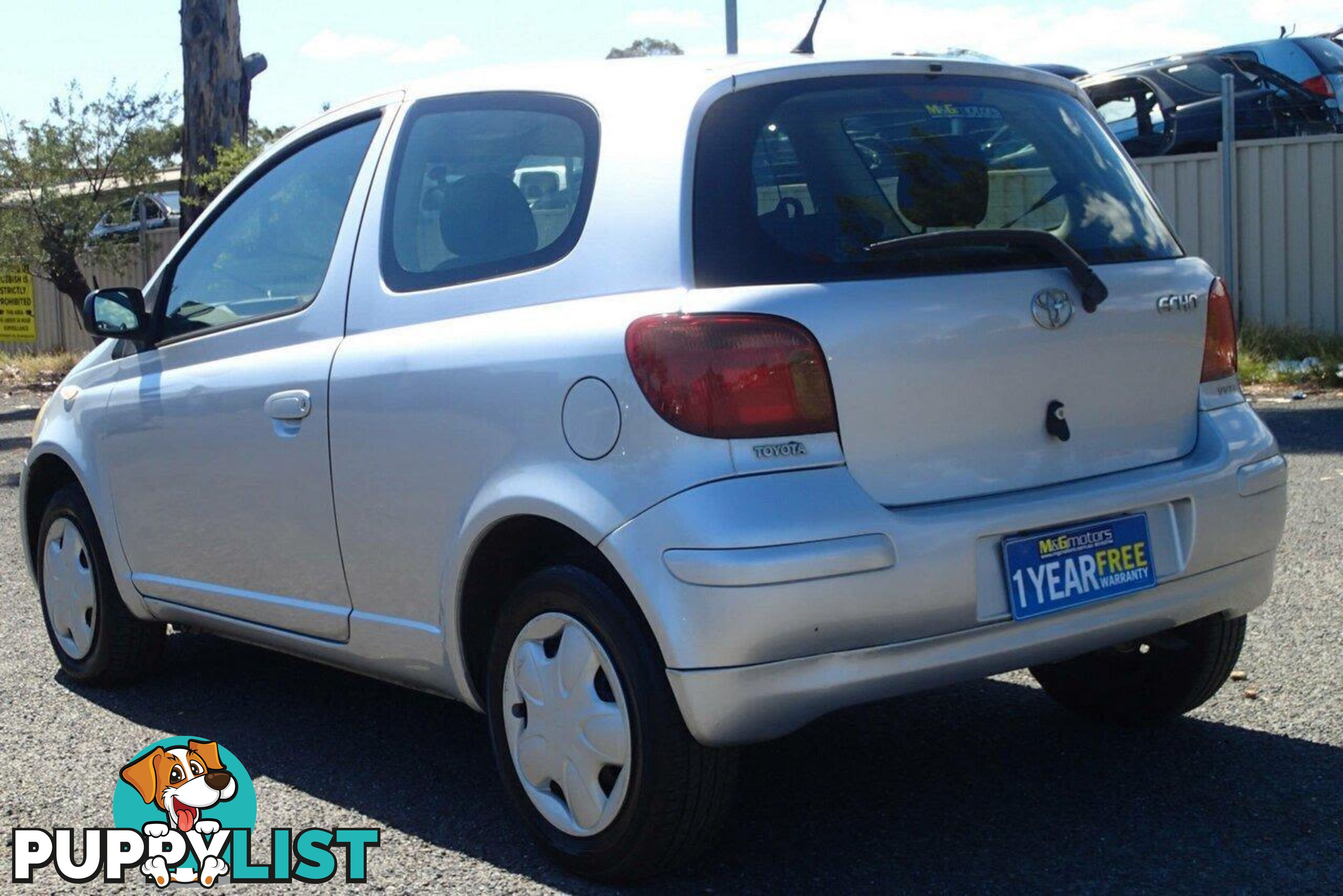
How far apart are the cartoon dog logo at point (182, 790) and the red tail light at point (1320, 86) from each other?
12.7 meters

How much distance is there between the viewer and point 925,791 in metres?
4.03

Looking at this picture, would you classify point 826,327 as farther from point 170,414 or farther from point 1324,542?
point 1324,542

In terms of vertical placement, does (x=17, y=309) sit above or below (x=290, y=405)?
below

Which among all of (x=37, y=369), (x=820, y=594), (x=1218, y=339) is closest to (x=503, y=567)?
(x=820, y=594)

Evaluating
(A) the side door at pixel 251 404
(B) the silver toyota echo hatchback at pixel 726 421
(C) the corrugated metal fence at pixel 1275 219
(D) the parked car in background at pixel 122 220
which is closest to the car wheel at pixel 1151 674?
(B) the silver toyota echo hatchback at pixel 726 421

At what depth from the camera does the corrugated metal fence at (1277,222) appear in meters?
12.6

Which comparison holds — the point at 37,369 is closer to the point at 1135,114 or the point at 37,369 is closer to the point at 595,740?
the point at 1135,114

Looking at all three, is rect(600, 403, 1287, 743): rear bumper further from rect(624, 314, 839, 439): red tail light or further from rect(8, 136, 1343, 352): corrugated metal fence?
rect(8, 136, 1343, 352): corrugated metal fence

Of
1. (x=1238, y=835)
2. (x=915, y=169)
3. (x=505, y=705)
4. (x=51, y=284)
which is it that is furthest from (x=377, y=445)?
(x=51, y=284)

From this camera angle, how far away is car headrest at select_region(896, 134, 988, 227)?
11.5 ft

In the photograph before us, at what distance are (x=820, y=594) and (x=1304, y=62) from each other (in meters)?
13.1

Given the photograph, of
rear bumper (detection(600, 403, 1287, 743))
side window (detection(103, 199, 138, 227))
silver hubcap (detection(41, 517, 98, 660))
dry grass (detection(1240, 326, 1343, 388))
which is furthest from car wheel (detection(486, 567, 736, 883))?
side window (detection(103, 199, 138, 227))

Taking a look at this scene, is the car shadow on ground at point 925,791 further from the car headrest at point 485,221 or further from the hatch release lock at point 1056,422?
the car headrest at point 485,221

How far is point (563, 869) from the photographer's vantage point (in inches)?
141
